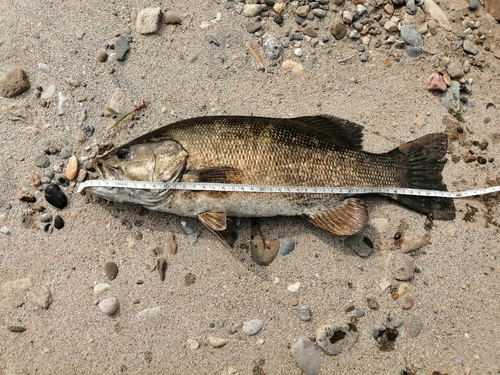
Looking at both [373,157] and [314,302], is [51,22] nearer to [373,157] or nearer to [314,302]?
[373,157]

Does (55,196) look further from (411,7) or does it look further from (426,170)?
(411,7)

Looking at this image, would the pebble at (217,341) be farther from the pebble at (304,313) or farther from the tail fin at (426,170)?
the tail fin at (426,170)

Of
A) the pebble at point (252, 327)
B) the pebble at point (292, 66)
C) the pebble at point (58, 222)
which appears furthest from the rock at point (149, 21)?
the pebble at point (252, 327)

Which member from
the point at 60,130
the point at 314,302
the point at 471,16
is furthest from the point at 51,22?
the point at 471,16

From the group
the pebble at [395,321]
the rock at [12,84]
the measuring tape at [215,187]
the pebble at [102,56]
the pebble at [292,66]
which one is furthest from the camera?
the pebble at [292,66]

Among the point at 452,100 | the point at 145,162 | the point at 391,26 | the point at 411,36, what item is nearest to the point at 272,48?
the point at 391,26

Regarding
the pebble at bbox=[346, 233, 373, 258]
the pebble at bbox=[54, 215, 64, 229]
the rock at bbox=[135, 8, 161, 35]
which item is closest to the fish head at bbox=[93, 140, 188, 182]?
the pebble at bbox=[54, 215, 64, 229]
